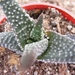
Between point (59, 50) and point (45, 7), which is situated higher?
point (45, 7)

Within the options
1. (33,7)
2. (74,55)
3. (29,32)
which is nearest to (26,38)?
(29,32)

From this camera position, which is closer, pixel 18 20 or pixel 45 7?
pixel 18 20

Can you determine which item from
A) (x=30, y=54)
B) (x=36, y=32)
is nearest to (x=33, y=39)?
(x=36, y=32)

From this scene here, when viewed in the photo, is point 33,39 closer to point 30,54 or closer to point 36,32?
point 36,32

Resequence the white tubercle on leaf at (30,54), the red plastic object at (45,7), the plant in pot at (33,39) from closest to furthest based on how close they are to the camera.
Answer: the white tubercle on leaf at (30,54) → the plant in pot at (33,39) → the red plastic object at (45,7)

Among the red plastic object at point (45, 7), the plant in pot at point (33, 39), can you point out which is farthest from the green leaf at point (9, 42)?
the red plastic object at point (45, 7)

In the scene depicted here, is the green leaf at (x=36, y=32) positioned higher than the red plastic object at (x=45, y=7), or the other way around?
the red plastic object at (x=45, y=7)

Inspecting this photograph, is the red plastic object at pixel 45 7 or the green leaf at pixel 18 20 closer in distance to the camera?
the green leaf at pixel 18 20

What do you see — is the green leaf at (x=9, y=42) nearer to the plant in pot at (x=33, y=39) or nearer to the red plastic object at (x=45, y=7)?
the plant in pot at (x=33, y=39)

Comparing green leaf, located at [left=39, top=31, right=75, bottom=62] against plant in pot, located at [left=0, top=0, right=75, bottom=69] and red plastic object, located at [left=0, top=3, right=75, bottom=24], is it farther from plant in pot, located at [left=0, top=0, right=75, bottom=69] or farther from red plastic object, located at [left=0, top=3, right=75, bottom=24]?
red plastic object, located at [left=0, top=3, right=75, bottom=24]

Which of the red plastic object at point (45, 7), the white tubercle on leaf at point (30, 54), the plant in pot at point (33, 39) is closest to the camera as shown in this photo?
the white tubercle on leaf at point (30, 54)
